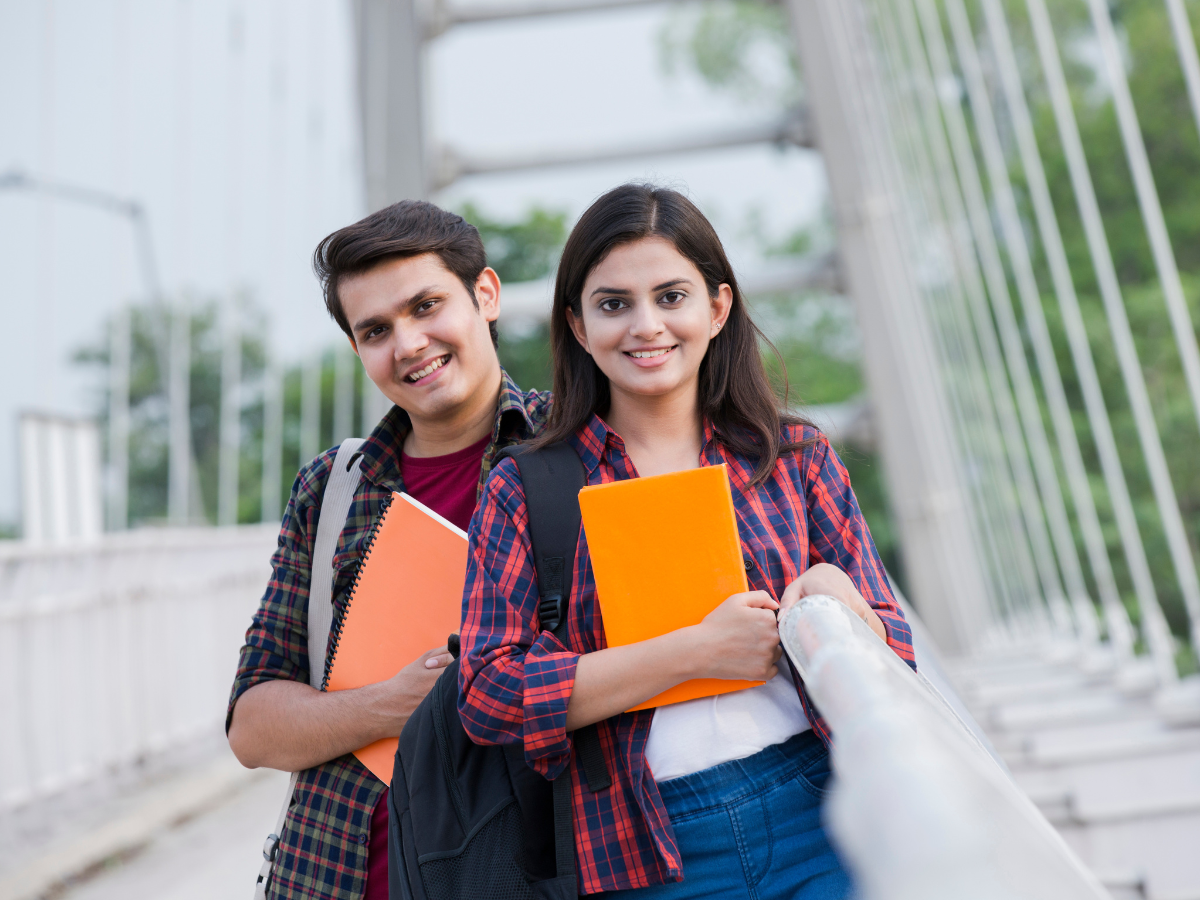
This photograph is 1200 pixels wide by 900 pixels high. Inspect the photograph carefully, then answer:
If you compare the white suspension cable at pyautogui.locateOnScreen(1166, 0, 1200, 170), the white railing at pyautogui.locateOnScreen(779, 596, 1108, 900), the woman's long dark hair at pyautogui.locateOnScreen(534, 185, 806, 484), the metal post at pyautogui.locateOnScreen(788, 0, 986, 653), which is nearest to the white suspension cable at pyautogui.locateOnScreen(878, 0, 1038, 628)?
the metal post at pyautogui.locateOnScreen(788, 0, 986, 653)

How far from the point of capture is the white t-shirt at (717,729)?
3.25ft

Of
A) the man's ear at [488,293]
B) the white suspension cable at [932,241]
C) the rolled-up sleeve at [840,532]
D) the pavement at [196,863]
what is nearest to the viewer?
the rolled-up sleeve at [840,532]

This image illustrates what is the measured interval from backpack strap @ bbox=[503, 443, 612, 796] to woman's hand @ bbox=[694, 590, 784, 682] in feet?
0.44

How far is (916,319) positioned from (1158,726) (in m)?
4.56

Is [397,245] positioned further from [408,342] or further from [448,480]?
[448,480]

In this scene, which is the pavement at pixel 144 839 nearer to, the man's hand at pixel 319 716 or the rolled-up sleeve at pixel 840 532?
the man's hand at pixel 319 716

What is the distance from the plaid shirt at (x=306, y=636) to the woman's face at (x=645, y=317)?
0.80ft

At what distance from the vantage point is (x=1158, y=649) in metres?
3.64

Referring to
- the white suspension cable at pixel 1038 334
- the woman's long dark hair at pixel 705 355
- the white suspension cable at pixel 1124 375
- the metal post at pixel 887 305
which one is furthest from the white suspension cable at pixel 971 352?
the woman's long dark hair at pixel 705 355

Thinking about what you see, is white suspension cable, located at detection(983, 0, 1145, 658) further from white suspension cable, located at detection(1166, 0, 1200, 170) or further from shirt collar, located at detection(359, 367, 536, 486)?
shirt collar, located at detection(359, 367, 536, 486)

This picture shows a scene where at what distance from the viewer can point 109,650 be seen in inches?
181

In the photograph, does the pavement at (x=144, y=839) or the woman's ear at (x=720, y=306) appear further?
the pavement at (x=144, y=839)

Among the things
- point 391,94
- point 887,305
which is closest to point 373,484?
point 391,94

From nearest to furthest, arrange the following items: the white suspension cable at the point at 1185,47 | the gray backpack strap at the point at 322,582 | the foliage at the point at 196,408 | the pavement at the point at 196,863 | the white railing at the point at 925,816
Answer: the white railing at the point at 925,816 < the gray backpack strap at the point at 322,582 < the white suspension cable at the point at 1185,47 < the pavement at the point at 196,863 < the foliage at the point at 196,408
